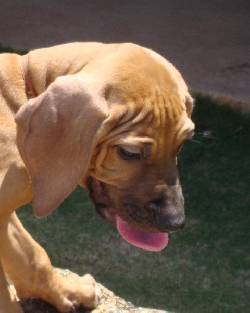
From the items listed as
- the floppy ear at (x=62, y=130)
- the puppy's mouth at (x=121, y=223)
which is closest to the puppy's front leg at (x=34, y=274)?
the puppy's mouth at (x=121, y=223)

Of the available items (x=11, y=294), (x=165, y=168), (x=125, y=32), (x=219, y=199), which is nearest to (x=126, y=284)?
(x=219, y=199)

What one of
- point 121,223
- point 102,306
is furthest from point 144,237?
point 102,306

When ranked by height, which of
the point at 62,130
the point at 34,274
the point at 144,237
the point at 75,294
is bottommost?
the point at 75,294

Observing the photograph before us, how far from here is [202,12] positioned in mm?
10078

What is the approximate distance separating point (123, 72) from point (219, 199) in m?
3.33

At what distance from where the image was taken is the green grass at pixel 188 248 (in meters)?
5.46

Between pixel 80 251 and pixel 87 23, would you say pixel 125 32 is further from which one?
pixel 80 251

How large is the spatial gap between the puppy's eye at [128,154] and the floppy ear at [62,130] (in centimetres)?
12

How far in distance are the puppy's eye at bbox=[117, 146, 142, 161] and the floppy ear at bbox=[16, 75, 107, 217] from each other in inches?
4.6

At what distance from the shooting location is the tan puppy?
314 cm

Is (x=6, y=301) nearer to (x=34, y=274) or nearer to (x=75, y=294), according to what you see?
(x=34, y=274)

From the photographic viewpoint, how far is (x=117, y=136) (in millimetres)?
3213

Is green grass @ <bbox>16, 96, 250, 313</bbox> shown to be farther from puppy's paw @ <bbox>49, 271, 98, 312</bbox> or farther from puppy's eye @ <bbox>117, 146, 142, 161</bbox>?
puppy's eye @ <bbox>117, 146, 142, 161</bbox>

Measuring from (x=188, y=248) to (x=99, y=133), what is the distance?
9.32ft
